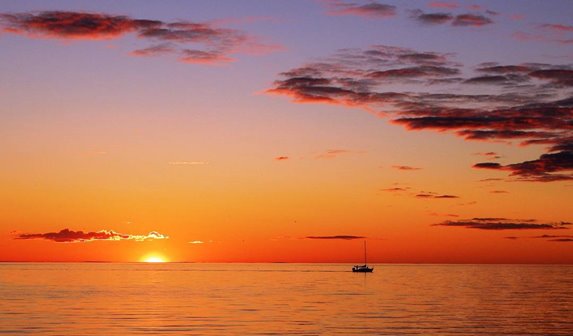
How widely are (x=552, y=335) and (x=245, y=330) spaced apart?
32.7 m

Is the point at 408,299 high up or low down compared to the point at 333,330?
up

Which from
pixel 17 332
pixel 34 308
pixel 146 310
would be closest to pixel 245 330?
pixel 17 332

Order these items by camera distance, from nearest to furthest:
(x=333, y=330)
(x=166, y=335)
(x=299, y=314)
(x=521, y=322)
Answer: (x=166, y=335), (x=333, y=330), (x=521, y=322), (x=299, y=314)

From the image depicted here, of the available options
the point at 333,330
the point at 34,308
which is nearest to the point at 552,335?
the point at 333,330

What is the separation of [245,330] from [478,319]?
108 feet

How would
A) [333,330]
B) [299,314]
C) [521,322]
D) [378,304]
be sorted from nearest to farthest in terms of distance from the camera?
[333,330] → [521,322] → [299,314] → [378,304]

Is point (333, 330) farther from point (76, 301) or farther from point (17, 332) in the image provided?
point (76, 301)

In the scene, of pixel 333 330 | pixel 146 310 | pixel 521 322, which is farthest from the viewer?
pixel 146 310

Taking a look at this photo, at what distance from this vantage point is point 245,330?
267 ft

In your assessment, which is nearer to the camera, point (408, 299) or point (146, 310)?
point (146, 310)

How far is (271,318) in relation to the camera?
94.5m

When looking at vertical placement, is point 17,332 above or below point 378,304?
below

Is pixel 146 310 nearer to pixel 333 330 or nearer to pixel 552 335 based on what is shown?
pixel 333 330

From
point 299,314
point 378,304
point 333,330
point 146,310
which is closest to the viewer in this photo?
point 333,330
